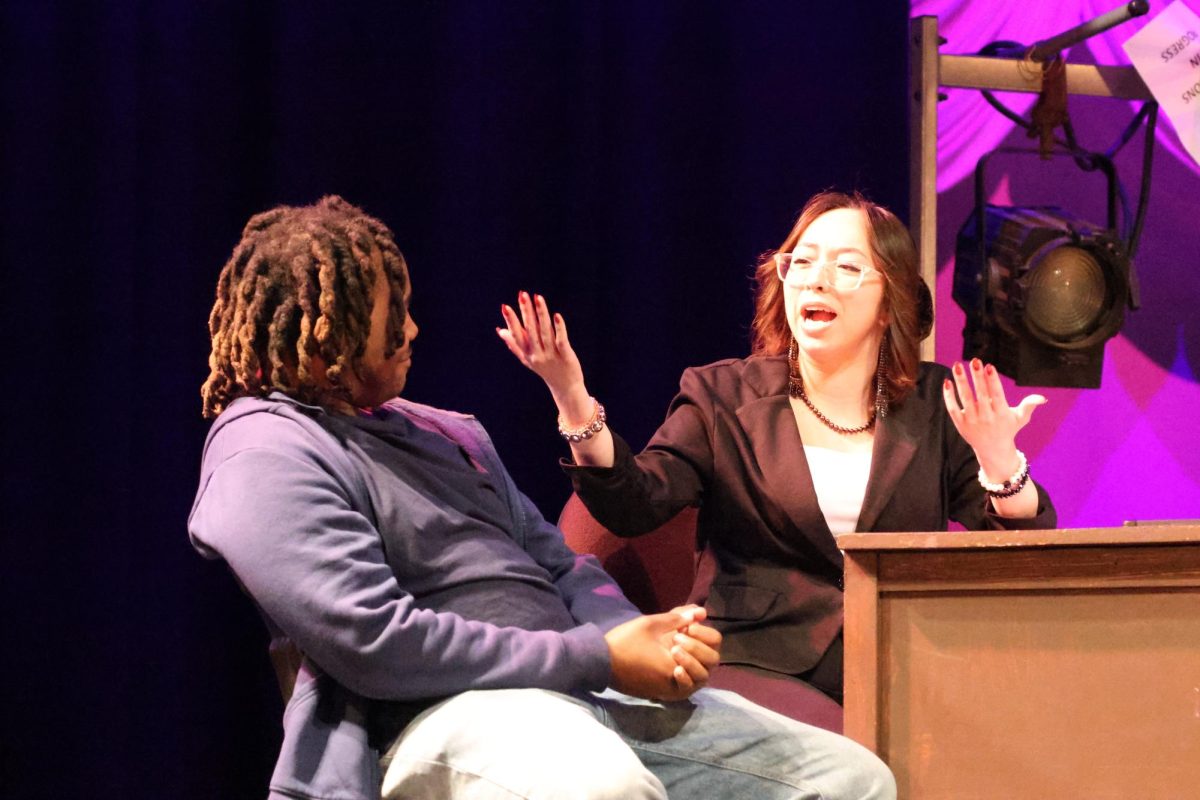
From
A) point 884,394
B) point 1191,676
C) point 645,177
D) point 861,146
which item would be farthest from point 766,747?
point 861,146

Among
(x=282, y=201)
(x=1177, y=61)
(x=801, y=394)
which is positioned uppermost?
(x=1177, y=61)

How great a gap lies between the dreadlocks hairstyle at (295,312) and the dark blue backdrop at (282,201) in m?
0.96

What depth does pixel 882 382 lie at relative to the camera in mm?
2473

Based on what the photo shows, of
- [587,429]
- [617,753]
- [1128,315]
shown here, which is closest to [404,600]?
[617,753]

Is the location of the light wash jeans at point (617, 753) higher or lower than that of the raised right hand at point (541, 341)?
lower

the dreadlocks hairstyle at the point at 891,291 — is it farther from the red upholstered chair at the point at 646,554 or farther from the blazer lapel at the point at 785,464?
the red upholstered chair at the point at 646,554

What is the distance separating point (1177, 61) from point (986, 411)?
4.90ft

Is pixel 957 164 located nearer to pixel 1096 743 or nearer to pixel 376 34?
pixel 376 34

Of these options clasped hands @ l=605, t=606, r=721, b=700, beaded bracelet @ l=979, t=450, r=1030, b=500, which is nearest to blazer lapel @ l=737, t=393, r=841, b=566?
beaded bracelet @ l=979, t=450, r=1030, b=500

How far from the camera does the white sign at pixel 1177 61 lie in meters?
3.14

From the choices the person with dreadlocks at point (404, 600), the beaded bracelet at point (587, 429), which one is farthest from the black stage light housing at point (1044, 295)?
the person with dreadlocks at point (404, 600)

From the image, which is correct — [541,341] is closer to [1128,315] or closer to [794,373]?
[794,373]

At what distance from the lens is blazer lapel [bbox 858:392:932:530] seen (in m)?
2.28

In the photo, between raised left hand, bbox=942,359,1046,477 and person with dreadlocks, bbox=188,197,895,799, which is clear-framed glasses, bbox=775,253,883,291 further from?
person with dreadlocks, bbox=188,197,895,799
